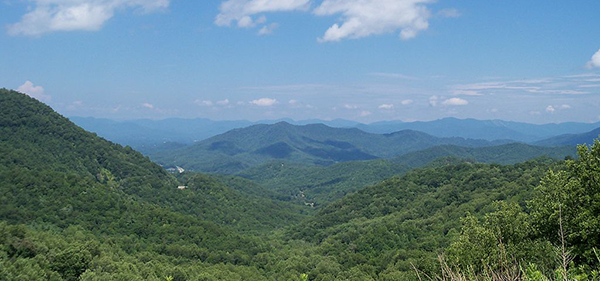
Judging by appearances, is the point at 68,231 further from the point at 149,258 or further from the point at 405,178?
the point at 405,178

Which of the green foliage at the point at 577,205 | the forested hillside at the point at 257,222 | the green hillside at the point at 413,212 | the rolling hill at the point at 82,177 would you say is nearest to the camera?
the green foliage at the point at 577,205

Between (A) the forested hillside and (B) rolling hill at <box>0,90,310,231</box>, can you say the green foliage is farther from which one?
(B) rolling hill at <box>0,90,310,231</box>

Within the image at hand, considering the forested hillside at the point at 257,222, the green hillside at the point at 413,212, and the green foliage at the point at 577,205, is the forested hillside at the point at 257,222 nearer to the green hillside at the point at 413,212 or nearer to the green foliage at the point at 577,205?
the green foliage at the point at 577,205

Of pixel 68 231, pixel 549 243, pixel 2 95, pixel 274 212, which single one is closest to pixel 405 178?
pixel 274 212

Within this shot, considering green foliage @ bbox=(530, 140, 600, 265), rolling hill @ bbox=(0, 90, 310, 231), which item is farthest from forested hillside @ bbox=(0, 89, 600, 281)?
rolling hill @ bbox=(0, 90, 310, 231)

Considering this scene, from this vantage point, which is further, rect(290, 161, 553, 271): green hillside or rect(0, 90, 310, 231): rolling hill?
rect(0, 90, 310, 231): rolling hill

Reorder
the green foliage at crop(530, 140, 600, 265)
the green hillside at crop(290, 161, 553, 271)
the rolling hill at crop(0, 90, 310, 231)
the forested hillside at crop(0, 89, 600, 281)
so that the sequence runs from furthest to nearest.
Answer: the rolling hill at crop(0, 90, 310, 231) < the green hillside at crop(290, 161, 553, 271) < the forested hillside at crop(0, 89, 600, 281) < the green foliage at crop(530, 140, 600, 265)

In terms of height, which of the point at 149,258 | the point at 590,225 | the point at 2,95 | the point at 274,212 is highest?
the point at 2,95

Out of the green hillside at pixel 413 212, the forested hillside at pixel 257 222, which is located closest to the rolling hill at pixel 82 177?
the forested hillside at pixel 257 222

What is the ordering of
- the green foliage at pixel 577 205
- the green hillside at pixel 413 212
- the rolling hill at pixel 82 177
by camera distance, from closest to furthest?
the green foliage at pixel 577 205
the green hillside at pixel 413 212
the rolling hill at pixel 82 177

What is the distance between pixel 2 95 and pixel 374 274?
10052 centimetres

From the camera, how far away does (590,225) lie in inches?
575

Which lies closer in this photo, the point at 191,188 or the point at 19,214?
the point at 19,214

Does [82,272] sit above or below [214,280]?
above
